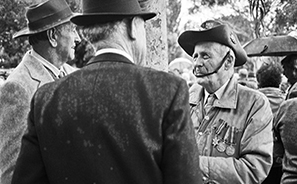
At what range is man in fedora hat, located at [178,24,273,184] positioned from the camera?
11.7ft

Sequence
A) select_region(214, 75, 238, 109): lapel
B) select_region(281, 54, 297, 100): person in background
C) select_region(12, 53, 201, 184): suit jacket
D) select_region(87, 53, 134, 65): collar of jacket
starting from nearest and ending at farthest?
select_region(12, 53, 201, 184): suit jacket < select_region(87, 53, 134, 65): collar of jacket < select_region(214, 75, 238, 109): lapel < select_region(281, 54, 297, 100): person in background

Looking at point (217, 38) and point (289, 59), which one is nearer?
point (217, 38)

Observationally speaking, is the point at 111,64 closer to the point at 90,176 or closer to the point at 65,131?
the point at 65,131

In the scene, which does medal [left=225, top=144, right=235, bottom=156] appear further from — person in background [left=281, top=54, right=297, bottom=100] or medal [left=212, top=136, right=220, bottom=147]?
person in background [left=281, top=54, right=297, bottom=100]

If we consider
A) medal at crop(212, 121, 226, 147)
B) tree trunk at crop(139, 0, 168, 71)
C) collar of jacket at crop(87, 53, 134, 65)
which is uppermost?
collar of jacket at crop(87, 53, 134, 65)

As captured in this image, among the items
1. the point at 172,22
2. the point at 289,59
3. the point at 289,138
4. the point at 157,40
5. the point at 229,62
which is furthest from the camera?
the point at 172,22

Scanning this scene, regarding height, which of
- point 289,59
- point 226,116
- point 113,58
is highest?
point 113,58

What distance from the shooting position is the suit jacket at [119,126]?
2447 mm

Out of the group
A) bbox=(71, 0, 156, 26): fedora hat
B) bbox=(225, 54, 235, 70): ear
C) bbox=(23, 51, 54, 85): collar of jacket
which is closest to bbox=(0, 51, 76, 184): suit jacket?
bbox=(23, 51, 54, 85): collar of jacket

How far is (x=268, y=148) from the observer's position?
11.8 feet

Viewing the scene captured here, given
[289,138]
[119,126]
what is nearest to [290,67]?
[289,138]

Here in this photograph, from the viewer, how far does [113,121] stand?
246 cm

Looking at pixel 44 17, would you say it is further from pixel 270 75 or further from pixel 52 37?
pixel 270 75

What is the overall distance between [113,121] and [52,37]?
1.65 metres
